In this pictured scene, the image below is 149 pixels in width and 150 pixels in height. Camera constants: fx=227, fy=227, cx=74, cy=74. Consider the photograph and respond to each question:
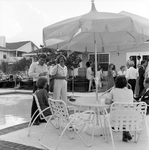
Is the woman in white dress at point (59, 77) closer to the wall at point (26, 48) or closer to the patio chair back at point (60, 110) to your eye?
the patio chair back at point (60, 110)

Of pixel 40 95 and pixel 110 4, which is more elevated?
pixel 110 4

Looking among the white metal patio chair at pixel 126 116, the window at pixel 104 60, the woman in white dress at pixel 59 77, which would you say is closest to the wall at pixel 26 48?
the window at pixel 104 60

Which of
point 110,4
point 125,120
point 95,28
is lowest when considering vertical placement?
point 125,120

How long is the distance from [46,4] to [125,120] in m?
6.96

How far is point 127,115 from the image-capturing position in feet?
11.0

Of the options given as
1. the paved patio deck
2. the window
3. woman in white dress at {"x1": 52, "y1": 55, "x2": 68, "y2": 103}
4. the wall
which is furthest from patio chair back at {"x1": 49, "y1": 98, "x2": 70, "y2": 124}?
the wall

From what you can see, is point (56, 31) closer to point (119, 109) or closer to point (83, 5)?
point (119, 109)

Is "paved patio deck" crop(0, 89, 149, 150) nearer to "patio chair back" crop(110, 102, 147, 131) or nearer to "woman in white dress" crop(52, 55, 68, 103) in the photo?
"patio chair back" crop(110, 102, 147, 131)

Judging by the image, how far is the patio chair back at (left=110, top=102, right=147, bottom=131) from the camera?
3314mm

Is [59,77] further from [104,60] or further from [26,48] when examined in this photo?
[26,48]

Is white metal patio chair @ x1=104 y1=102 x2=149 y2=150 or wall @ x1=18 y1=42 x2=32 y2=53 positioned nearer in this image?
white metal patio chair @ x1=104 y1=102 x2=149 y2=150

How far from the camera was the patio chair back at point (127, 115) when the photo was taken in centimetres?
331

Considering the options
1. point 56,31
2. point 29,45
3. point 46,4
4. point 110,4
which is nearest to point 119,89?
point 56,31

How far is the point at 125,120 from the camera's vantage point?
3.36 meters
